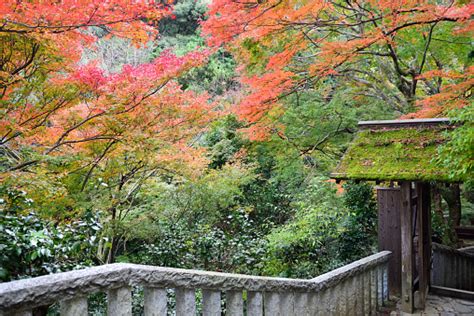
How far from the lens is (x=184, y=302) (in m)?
2.10

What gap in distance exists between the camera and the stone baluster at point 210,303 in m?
2.30

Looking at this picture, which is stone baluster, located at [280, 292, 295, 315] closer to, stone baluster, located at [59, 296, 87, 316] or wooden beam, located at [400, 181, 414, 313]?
stone baluster, located at [59, 296, 87, 316]

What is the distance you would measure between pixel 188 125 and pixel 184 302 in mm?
5915

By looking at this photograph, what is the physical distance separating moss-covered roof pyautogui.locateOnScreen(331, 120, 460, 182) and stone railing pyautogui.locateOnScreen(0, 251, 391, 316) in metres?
1.23

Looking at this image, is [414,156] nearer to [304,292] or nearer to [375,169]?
[375,169]

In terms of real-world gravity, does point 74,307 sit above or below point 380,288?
above

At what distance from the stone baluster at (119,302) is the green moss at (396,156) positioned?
11.5ft

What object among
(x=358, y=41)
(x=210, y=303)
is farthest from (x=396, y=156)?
(x=210, y=303)

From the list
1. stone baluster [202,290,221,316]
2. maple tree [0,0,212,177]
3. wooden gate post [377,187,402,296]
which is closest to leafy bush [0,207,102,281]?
stone baluster [202,290,221,316]

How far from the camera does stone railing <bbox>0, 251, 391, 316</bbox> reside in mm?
1457

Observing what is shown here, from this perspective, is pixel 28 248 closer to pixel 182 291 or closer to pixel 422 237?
pixel 182 291

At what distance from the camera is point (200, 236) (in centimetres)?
730

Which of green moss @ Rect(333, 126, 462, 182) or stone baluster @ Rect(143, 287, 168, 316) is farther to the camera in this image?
green moss @ Rect(333, 126, 462, 182)

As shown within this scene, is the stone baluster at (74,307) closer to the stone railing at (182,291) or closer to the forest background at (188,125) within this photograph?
the stone railing at (182,291)
